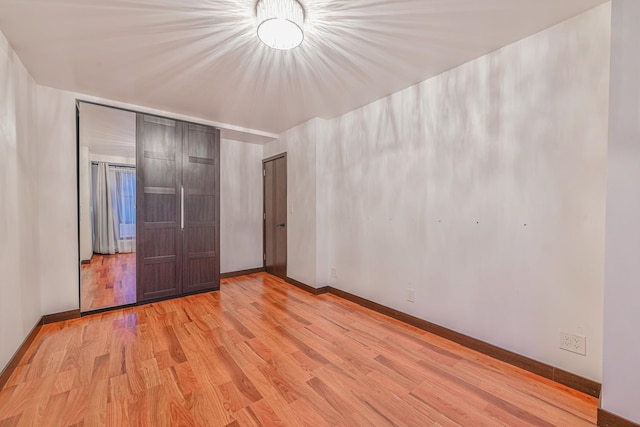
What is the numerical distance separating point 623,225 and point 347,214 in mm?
2579

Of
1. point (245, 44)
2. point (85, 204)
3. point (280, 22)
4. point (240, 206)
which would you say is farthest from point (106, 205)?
point (280, 22)

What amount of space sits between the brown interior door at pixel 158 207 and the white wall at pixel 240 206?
102 centimetres

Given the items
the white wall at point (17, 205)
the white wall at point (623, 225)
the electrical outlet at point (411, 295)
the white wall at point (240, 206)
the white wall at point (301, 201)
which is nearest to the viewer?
the white wall at point (623, 225)

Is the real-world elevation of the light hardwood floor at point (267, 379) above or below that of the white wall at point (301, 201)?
below

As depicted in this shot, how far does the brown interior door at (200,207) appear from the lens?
3797mm

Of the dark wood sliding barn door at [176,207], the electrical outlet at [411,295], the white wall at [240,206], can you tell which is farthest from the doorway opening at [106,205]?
the electrical outlet at [411,295]

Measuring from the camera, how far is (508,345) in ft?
6.99

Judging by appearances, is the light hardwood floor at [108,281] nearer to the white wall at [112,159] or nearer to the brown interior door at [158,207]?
the brown interior door at [158,207]

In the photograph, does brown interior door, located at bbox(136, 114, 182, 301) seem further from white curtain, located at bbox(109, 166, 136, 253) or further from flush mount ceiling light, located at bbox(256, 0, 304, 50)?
flush mount ceiling light, located at bbox(256, 0, 304, 50)

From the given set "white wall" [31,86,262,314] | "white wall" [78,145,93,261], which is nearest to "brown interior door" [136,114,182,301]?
"white wall" [78,145,93,261]

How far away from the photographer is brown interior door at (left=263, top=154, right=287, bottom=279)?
4.61 metres

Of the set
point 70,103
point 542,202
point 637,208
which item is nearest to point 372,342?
Answer: point 542,202

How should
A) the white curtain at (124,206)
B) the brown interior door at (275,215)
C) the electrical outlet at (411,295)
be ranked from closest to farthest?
the electrical outlet at (411,295) < the white curtain at (124,206) < the brown interior door at (275,215)

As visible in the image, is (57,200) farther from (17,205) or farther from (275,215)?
(275,215)
